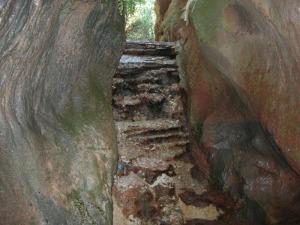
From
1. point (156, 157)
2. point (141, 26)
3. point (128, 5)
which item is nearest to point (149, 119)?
point (156, 157)

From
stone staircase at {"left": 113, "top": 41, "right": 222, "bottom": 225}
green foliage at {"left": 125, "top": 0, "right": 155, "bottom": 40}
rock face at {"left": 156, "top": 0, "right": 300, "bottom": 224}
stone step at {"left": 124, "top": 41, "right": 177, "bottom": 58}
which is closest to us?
rock face at {"left": 156, "top": 0, "right": 300, "bottom": 224}

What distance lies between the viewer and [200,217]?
6.23 metres

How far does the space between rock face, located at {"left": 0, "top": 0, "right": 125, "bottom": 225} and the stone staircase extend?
88 centimetres

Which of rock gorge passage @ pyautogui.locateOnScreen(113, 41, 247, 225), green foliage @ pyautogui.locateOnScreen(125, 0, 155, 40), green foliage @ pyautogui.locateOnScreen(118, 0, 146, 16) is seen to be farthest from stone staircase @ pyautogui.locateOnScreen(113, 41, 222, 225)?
green foliage @ pyautogui.locateOnScreen(125, 0, 155, 40)

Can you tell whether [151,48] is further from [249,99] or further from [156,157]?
[249,99]

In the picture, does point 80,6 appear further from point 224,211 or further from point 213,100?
point 224,211

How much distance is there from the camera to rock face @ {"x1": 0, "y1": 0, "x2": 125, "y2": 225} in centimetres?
388

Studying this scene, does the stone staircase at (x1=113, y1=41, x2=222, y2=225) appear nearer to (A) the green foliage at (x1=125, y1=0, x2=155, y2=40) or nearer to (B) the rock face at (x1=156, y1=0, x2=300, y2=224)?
(B) the rock face at (x1=156, y1=0, x2=300, y2=224)

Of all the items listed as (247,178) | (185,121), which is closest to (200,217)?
(247,178)

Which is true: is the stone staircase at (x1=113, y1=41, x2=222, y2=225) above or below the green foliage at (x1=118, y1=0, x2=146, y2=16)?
below

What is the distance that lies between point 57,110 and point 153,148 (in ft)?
7.66

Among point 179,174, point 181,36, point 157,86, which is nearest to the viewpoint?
point 179,174

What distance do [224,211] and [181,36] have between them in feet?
12.9

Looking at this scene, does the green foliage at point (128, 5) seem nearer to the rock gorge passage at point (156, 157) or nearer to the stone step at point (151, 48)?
the rock gorge passage at point (156, 157)
